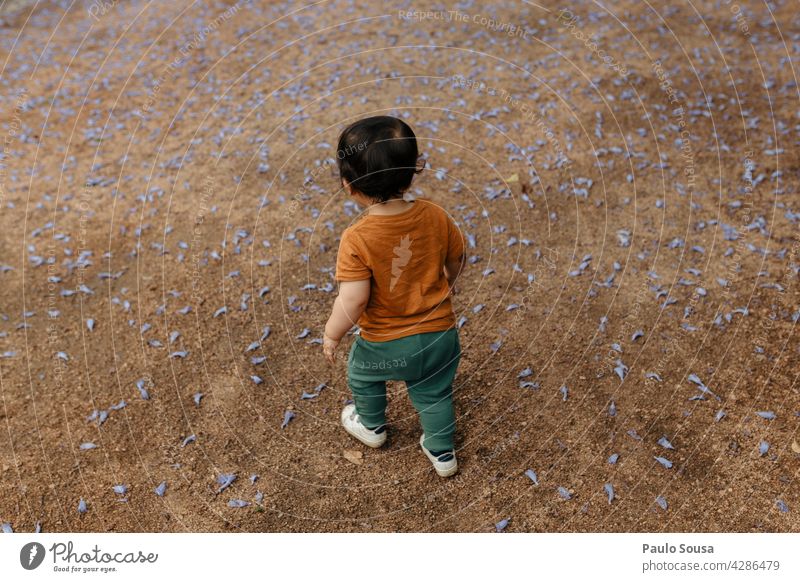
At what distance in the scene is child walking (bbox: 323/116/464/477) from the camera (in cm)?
379

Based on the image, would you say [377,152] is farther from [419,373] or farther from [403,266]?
[419,373]

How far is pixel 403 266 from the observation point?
4.21m

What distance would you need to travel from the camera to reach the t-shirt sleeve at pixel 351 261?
13.4ft

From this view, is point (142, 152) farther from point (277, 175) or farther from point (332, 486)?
point (332, 486)

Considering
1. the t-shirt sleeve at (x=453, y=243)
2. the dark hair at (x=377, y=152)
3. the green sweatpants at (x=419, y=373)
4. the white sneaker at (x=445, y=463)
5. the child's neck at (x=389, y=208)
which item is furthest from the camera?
the white sneaker at (x=445, y=463)

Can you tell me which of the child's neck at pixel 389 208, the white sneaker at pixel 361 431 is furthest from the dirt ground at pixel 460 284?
the child's neck at pixel 389 208

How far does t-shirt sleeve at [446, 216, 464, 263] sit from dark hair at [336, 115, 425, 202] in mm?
613

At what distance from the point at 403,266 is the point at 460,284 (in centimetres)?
298

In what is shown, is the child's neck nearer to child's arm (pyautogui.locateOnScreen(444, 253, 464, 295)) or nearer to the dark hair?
the dark hair

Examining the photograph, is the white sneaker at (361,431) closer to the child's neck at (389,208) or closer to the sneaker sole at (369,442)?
the sneaker sole at (369,442)

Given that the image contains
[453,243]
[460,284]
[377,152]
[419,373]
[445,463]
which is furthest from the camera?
[460,284]

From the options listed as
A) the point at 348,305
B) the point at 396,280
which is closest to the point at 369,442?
the point at 348,305

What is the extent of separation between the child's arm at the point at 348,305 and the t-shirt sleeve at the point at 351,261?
5 centimetres

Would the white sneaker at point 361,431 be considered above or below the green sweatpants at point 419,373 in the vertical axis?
below
